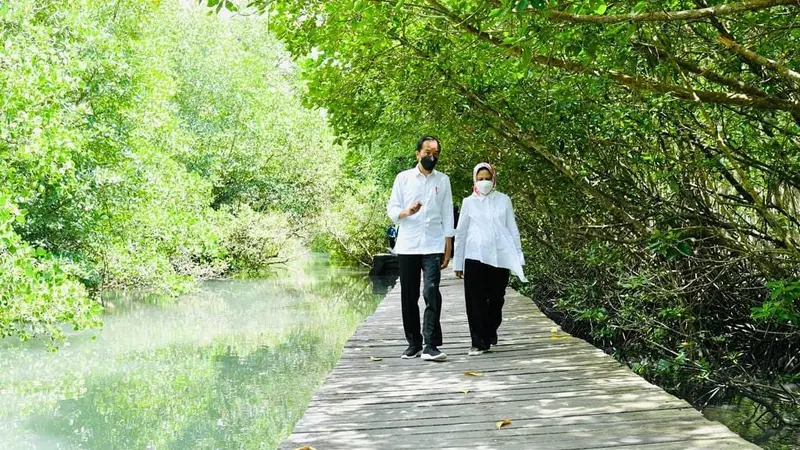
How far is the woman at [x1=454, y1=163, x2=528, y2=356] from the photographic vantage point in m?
6.65

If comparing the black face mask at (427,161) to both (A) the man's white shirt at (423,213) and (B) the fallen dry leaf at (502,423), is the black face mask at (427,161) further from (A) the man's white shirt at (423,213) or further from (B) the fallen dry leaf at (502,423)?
(B) the fallen dry leaf at (502,423)

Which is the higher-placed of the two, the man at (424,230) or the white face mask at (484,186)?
the white face mask at (484,186)

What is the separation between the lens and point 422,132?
37.1 ft

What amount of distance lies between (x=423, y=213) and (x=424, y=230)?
127 mm

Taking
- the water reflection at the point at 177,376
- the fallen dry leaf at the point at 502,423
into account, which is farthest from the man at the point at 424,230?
the water reflection at the point at 177,376

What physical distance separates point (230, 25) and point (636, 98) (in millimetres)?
30246

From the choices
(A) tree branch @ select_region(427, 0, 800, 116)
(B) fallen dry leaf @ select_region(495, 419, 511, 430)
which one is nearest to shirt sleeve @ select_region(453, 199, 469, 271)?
(A) tree branch @ select_region(427, 0, 800, 116)

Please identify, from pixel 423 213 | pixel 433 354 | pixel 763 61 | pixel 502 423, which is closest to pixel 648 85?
pixel 763 61

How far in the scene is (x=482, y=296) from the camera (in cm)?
671

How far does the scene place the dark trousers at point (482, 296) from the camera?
6.68m

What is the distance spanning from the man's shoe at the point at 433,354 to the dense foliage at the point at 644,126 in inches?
→ 69.2

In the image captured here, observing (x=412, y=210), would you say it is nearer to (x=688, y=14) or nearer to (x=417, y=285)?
(x=417, y=285)

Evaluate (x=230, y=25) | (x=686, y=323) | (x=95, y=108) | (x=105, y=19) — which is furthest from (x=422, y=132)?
(x=230, y=25)

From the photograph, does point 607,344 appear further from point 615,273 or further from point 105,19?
point 105,19
